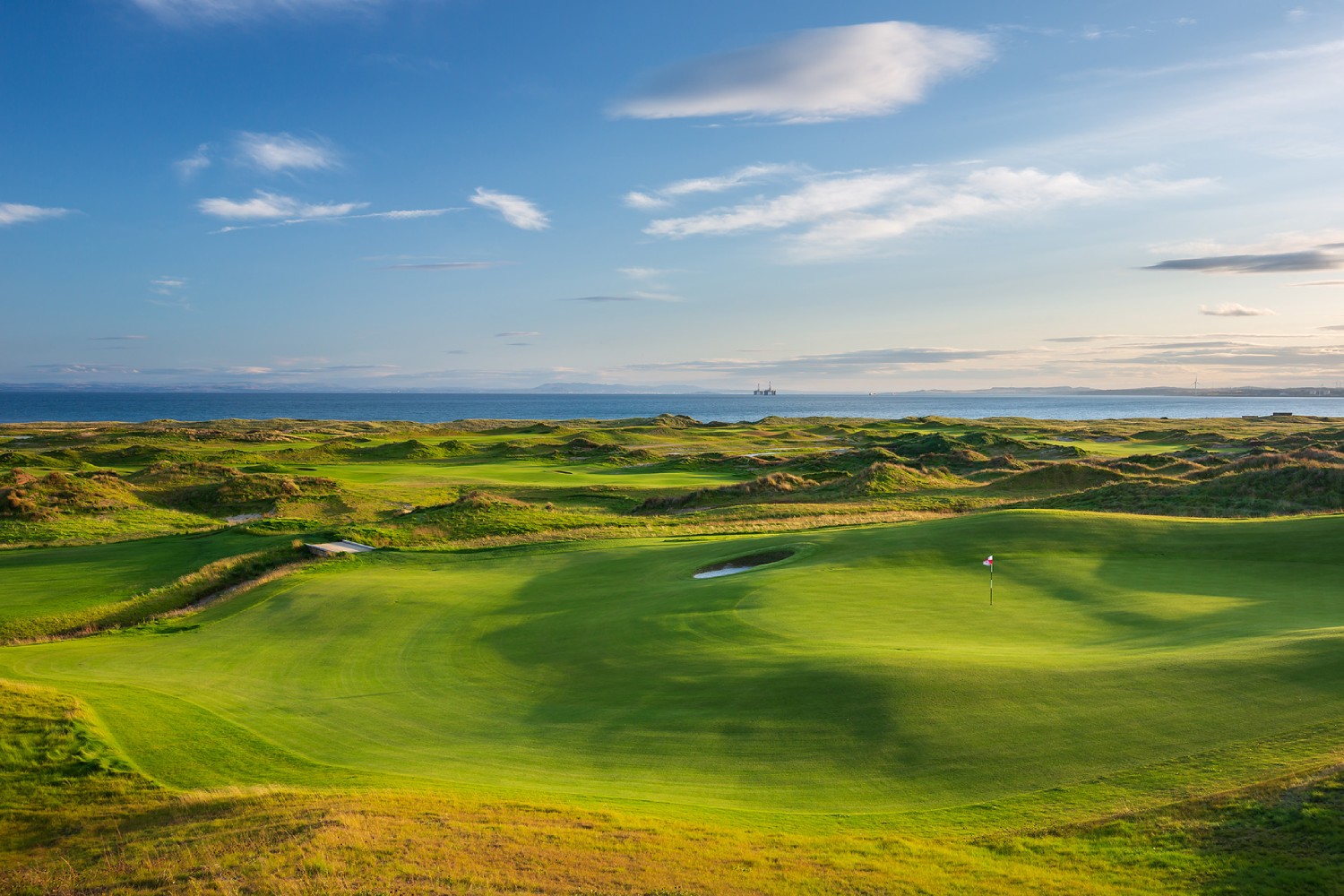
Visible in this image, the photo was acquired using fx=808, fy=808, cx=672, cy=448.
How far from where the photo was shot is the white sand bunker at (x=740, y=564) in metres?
26.4

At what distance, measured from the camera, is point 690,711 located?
14.0 metres

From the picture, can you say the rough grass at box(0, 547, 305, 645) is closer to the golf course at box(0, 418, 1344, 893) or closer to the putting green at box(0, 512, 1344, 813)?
the golf course at box(0, 418, 1344, 893)

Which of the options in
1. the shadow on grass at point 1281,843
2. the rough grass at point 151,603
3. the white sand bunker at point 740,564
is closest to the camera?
the shadow on grass at point 1281,843

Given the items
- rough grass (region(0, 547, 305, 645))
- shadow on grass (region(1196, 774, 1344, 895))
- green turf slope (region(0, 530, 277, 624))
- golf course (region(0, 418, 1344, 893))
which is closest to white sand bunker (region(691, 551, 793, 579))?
golf course (region(0, 418, 1344, 893))

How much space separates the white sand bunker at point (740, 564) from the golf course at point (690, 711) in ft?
0.71

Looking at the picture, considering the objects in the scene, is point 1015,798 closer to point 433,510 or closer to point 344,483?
point 433,510

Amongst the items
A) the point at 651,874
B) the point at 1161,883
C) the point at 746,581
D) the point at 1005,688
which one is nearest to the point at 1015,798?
the point at 1161,883

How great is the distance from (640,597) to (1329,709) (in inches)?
608

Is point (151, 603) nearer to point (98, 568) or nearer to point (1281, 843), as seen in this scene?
point (98, 568)

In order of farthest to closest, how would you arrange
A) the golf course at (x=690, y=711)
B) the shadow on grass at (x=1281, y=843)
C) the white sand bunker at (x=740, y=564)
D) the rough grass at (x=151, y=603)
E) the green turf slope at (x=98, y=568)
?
1. the green turf slope at (x=98, y=568)
2. the white sand bunker at (x=740, y=564)
3. the rough grass at (x=151, y=603)
4. the golf course at (x=690, y=711)
5. the shadow on grass at (x=1281, y=843)

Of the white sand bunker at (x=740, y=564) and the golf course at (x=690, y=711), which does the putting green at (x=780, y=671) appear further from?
the white sand bunker at (x=740, y=564)

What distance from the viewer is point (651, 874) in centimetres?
863

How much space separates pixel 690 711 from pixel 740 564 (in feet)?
45.1

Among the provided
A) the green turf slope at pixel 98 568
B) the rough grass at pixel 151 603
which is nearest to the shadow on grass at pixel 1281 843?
the rough grass at pixel 151 603
